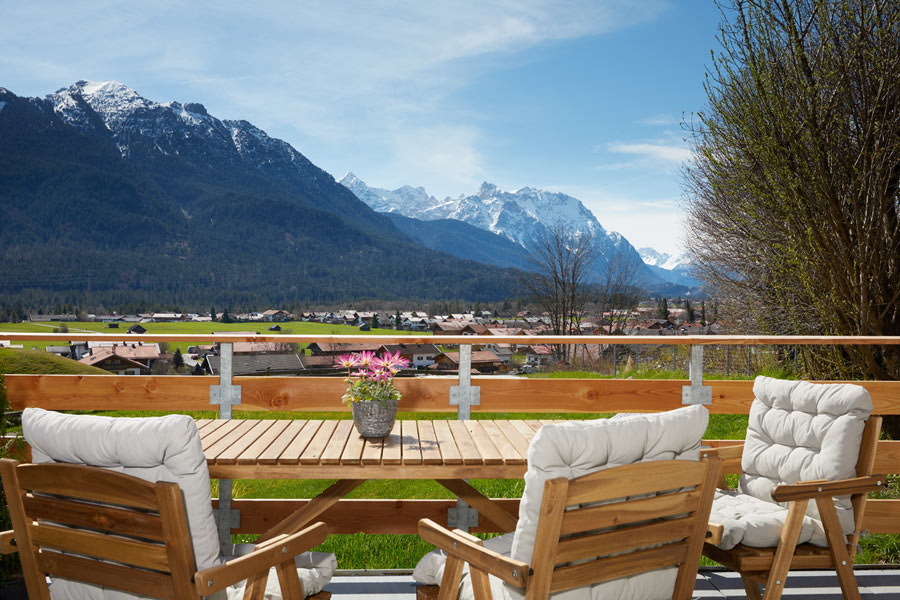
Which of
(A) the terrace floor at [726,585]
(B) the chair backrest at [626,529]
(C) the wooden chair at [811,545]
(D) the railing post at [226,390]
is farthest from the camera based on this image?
(D) the railing post at [226,390]

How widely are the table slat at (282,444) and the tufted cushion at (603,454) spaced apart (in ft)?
2.50

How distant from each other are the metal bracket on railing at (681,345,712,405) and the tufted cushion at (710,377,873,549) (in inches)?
30.0

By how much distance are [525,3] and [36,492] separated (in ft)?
27.2

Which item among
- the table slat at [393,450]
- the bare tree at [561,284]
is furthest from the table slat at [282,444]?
the bare tree at [561,284]

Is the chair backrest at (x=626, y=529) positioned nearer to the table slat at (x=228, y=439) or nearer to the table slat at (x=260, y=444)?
the table slat at (x=260, y=444)

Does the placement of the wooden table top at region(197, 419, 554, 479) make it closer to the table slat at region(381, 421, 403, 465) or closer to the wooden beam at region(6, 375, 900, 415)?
the table slat at region(381, 421, 403, 465)

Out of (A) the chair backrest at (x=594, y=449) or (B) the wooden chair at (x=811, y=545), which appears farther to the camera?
(B) the wooden chair at (x=811, y=545)

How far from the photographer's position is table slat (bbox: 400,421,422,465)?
7.02 feet

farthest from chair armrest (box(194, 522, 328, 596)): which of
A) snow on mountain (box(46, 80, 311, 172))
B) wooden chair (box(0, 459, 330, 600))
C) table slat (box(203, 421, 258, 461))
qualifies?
snow on mountain (box(46, 80, 311, 172))

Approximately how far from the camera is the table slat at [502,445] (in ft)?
7.07

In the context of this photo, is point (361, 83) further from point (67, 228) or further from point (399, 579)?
point (67, 228)

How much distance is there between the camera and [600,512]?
1552 millimetres

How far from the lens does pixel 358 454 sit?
2189 mm

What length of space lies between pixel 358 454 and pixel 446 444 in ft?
1.19
